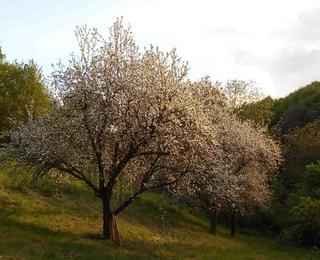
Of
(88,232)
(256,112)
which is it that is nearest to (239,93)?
(256,112)

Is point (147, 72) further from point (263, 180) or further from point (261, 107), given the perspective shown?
point (261, 107)

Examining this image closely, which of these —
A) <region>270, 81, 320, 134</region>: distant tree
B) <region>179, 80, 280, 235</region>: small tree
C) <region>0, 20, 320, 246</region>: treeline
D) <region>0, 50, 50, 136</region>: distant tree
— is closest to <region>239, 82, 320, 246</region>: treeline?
<region>270, 81, 320, 134</region>: distant tree

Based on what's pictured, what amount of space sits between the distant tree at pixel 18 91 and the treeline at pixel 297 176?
27230 millimetres

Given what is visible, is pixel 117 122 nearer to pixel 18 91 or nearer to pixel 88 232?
pixel 88 232

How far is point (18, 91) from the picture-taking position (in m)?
51.2

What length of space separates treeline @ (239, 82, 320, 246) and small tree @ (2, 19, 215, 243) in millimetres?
18113

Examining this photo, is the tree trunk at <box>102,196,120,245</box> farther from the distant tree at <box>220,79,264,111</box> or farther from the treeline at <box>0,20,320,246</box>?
the distant tree at <box>220,79,264,111</box>

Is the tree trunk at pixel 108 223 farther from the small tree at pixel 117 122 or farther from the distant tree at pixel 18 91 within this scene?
the distant tree at pixel 18 91

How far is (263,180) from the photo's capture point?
5159 cm

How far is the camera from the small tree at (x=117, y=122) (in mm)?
26062

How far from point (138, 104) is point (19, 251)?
977 centimetres

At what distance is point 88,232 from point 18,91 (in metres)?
26.3

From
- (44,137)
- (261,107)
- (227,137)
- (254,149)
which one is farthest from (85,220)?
(261,107)

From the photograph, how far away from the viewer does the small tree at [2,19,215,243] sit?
85.5 feet
